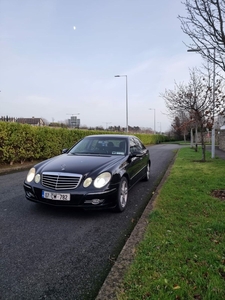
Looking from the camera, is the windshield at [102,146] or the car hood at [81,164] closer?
the car hood at [81,164]

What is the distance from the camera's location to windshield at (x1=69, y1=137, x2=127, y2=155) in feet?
17.0

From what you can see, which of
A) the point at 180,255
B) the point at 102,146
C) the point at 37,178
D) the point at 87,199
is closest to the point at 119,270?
the point at 180,255

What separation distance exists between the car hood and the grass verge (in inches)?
47.5

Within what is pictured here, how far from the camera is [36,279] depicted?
2234 millimetres

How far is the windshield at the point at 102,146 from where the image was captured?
204 inches

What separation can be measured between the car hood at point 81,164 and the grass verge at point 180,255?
1.21m

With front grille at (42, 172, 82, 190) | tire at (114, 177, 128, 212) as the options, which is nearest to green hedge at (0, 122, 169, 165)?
front grille at (42, 172, 82, 190)

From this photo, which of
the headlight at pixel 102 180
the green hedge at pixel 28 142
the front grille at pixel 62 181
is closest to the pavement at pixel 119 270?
the headlight at pixel 102 180

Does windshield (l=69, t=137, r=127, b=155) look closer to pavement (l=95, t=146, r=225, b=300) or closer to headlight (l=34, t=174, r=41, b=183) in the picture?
headlight (l=34, t=174, r=41, b=183)

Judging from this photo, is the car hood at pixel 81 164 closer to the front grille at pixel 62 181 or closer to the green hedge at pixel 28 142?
the front grille at pixel 62 181

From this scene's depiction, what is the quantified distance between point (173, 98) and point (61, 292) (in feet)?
38.0

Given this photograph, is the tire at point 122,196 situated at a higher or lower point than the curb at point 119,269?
higher

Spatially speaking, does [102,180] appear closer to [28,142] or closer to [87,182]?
[87,182]

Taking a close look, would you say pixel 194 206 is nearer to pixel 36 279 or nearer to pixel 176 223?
pixel 176 223
